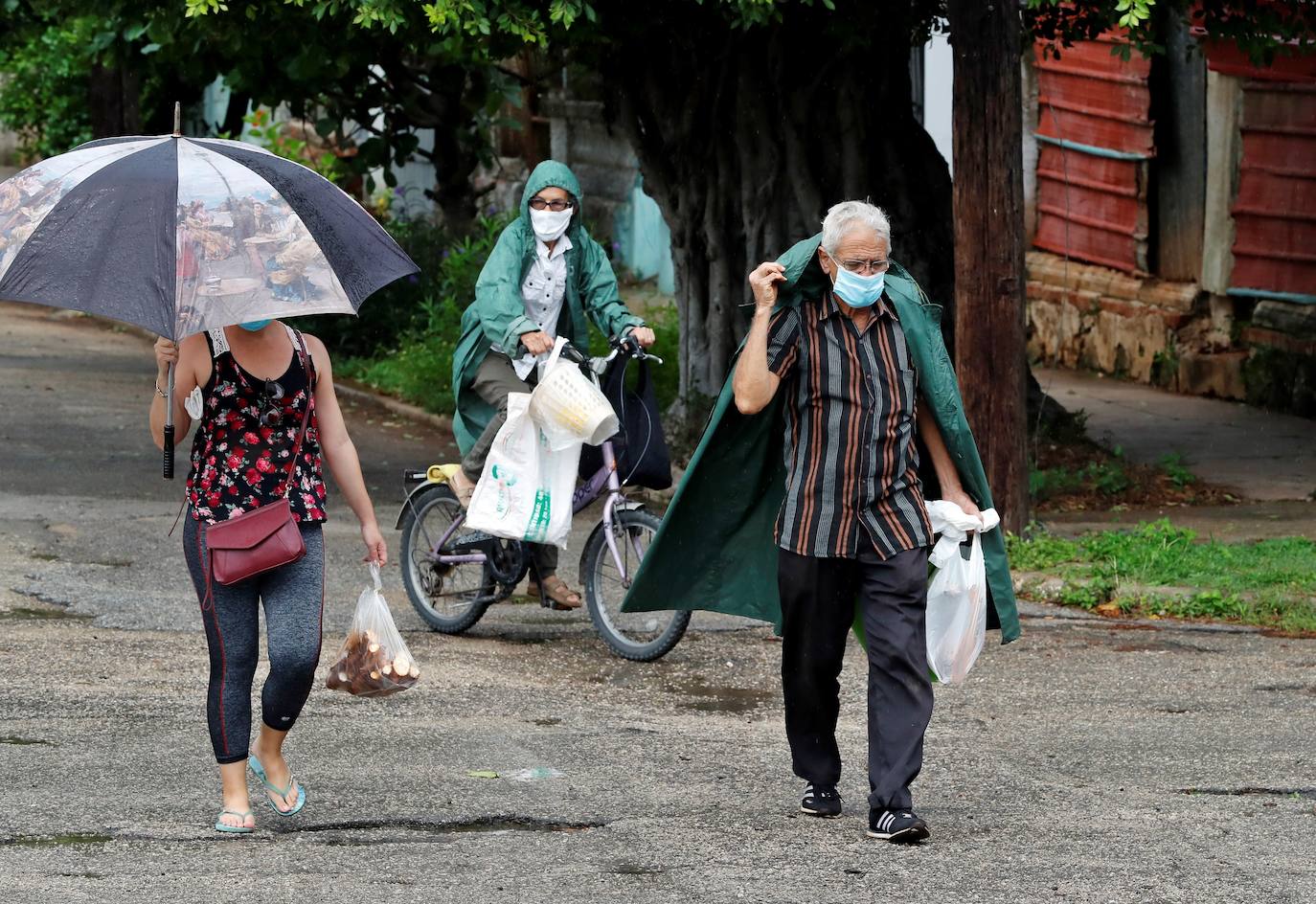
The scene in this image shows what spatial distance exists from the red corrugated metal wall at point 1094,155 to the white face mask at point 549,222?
870 centimetres

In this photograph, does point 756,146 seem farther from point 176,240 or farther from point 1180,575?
point 176,240

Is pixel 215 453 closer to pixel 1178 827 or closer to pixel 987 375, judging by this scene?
pixel 1178 827

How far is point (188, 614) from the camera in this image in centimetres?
802

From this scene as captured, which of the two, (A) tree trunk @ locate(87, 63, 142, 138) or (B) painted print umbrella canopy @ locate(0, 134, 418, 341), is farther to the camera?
(A) tree trunk @ locate(87, 63, 142, 138)

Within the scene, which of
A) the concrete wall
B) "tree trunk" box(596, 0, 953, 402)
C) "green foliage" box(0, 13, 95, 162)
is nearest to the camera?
"tree trunk" box(596, 0, 953, 402)

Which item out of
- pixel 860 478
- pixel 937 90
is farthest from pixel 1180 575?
pixel 937 90

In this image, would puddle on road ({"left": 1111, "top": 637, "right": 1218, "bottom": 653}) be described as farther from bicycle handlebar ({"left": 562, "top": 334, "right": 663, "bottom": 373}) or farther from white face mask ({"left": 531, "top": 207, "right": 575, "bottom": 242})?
white face mask ({"left": 531, "top": 207, "right": 575, "bottom": 242})

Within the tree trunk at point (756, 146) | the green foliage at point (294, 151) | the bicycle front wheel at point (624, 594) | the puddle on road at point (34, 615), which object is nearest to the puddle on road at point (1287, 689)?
the bicycle front wheel at point (624, 594)

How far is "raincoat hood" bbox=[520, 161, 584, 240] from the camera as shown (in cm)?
747

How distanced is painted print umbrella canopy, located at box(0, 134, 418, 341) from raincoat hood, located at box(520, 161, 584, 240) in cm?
257

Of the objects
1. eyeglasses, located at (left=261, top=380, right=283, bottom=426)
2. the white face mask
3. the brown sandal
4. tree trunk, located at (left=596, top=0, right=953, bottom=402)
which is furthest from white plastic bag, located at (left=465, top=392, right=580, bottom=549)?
tree trunk, located at (left=596, top=0, right=953, bottom=402)

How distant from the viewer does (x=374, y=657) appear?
206 inches

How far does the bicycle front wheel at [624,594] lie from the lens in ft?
23.9

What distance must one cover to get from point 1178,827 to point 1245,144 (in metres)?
10.1
